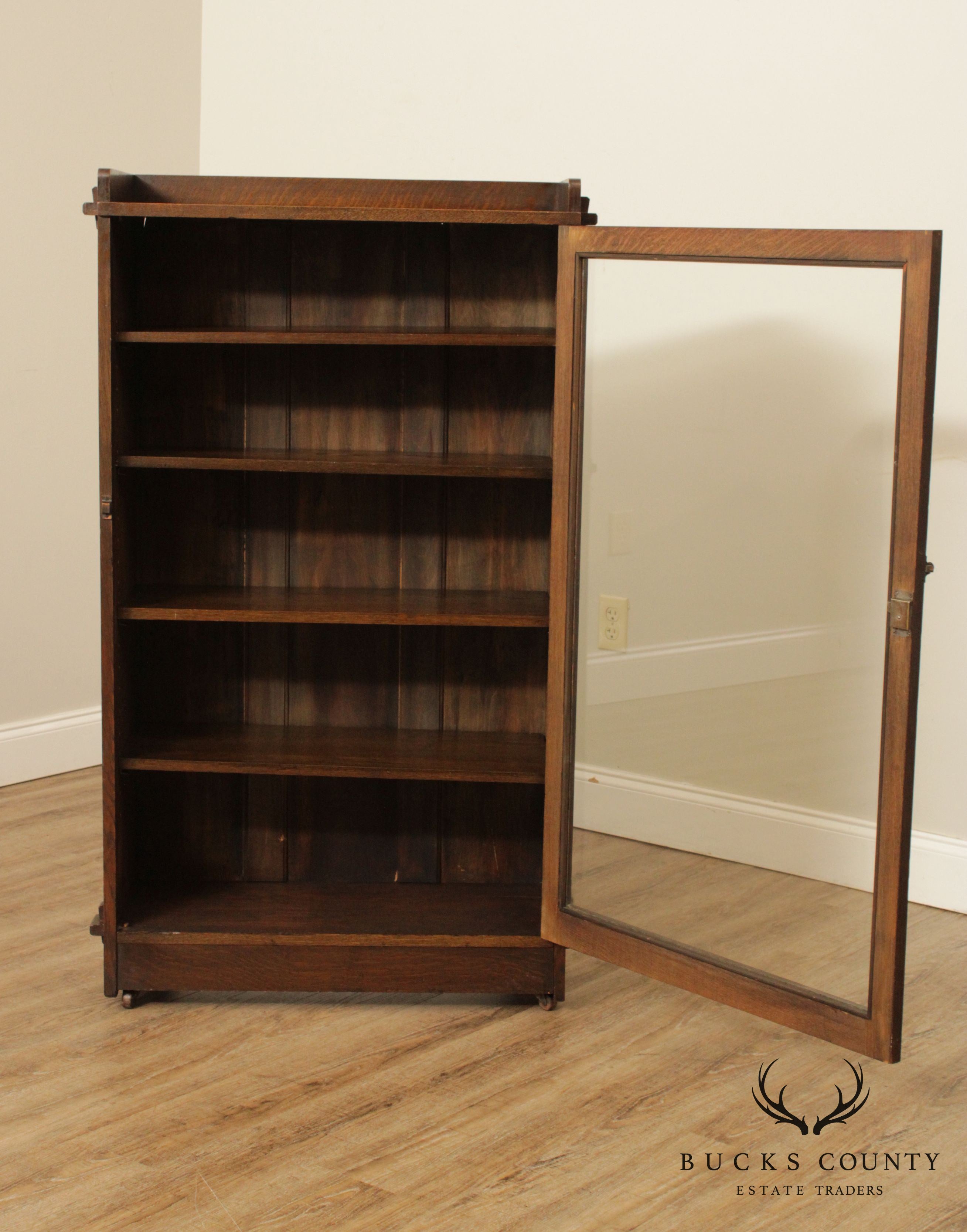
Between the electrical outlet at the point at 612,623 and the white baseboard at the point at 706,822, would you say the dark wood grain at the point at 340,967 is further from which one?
the electrical outlet at the point at 612,623

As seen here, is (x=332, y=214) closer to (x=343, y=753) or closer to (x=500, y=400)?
(x=500, y=400)

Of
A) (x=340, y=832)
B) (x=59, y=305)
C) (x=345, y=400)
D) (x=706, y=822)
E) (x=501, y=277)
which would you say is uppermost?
(x=59, y=305)

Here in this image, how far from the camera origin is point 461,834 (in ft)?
8.52

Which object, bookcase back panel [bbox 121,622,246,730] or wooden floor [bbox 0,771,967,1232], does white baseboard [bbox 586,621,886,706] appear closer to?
wooden floor [bbox 0,771,967,1232]

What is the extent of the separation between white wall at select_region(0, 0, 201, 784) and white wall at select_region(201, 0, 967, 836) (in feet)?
1.25

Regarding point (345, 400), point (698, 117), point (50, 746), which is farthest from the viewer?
point (50, 746)

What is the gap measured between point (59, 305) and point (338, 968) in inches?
89.0

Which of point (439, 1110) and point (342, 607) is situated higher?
point (342, 607)

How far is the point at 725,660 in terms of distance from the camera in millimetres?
2240

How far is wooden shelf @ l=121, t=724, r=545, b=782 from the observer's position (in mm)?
2295

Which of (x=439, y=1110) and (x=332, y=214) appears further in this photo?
(x=332, y=214)

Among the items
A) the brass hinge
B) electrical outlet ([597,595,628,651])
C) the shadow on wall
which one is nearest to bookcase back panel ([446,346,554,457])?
the shadow on wall

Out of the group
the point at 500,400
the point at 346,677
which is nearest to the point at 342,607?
the point at 346,677

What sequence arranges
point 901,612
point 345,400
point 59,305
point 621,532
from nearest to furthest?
point 901,612
point 621,532
point 345,400
point 59,305
